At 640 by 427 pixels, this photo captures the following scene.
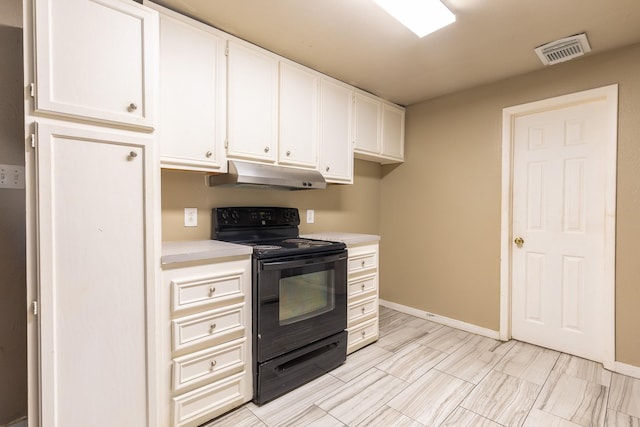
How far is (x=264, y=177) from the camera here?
7.02 feet

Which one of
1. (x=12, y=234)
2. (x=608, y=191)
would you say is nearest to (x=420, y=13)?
(x=608, y=191)

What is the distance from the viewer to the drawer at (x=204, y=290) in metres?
1.62

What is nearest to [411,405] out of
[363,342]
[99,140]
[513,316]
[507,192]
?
[363,342]

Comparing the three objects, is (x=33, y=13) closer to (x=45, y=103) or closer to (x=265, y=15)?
(x=45, y=103)

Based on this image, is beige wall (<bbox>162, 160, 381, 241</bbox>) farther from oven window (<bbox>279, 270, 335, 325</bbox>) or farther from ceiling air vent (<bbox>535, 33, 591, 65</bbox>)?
ceiling air vent (<bbox>535, 33, 591, 65</bbox>)

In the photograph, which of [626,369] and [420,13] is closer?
[420,13]

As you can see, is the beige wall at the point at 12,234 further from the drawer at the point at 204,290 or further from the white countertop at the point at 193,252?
the drawer at the point at 204,290

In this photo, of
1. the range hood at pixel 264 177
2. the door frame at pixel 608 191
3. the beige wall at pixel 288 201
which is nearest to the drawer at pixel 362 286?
the beige wall at pixel 288 201

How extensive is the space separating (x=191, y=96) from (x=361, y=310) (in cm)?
210

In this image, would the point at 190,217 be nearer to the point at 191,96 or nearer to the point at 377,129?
the point at 191,96

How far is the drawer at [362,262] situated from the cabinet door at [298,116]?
858mm

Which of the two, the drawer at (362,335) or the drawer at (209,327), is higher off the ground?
the drawer at (209,327)

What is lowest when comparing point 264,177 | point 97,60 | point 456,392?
point 456,392

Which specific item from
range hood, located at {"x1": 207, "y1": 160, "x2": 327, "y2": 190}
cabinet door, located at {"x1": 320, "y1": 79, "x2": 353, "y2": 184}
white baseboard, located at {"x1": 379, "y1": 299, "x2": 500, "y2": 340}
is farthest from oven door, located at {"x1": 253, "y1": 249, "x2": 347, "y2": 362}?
white baseboard, located at {"x1": 379, "y1": 299, "x2": 500, "y2": 340}
